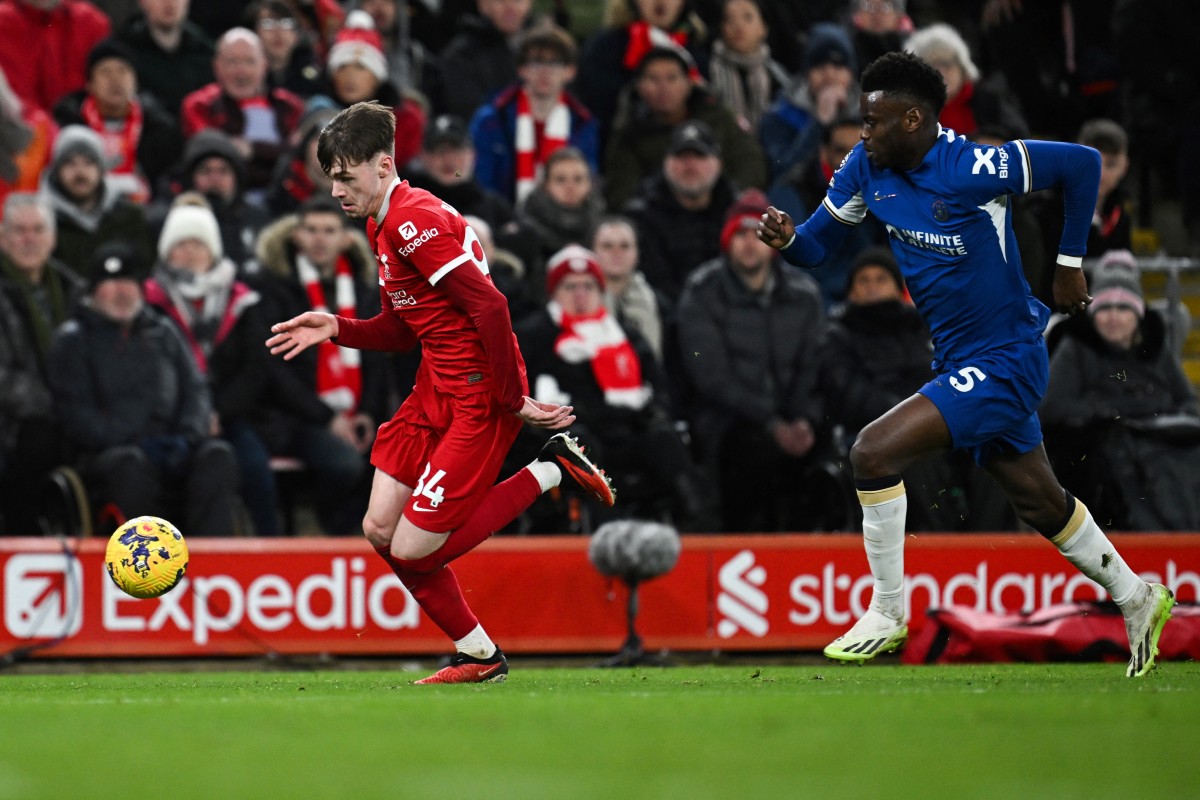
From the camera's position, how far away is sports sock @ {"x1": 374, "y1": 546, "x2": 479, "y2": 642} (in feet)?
24.6

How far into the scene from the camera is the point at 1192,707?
19.2 feet

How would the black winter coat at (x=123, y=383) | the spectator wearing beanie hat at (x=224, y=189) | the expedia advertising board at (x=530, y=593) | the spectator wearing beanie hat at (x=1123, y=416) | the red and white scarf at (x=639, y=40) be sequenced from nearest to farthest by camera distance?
the expedia advertising board at (x=530, y=593), the black winter coat at (x=123, y=383), the spectator wearing beanie hat at (x=1123, y=416), the spectator wearing beanie hat at (x=224, y=189), the red and white scarf at (x=639, y=40)

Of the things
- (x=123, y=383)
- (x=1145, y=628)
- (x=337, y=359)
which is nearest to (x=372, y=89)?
(x=337, y=359)

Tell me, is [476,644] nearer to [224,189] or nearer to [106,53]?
[224,189]

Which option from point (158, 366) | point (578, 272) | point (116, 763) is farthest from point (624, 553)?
point (116, 763)

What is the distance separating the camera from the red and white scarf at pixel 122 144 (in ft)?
41.8

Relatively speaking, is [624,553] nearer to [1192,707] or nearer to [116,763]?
[1192,707]

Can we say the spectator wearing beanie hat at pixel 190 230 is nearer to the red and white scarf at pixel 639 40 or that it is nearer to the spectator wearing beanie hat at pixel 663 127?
the spectator wearing beanie hat at pixel 663 127

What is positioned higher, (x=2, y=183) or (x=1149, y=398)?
(x=2, y=183)

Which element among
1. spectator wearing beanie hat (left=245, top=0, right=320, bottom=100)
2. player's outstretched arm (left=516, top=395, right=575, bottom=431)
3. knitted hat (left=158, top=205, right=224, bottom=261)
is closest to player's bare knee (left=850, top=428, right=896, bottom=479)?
player's outstretched arm (left=516, top=395, right=575, bottom=431)

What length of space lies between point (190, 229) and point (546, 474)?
4.58m

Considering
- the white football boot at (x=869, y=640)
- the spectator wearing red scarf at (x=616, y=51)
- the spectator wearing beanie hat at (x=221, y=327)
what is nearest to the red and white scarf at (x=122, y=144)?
the spectator wearing beanie hat at (x=221, y=327)

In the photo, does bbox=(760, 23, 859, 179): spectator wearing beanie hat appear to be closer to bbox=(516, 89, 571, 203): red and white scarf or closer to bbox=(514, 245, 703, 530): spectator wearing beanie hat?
bbox=(516, 89, 571, 203): red and white scarf

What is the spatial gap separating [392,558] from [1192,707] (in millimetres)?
3226
